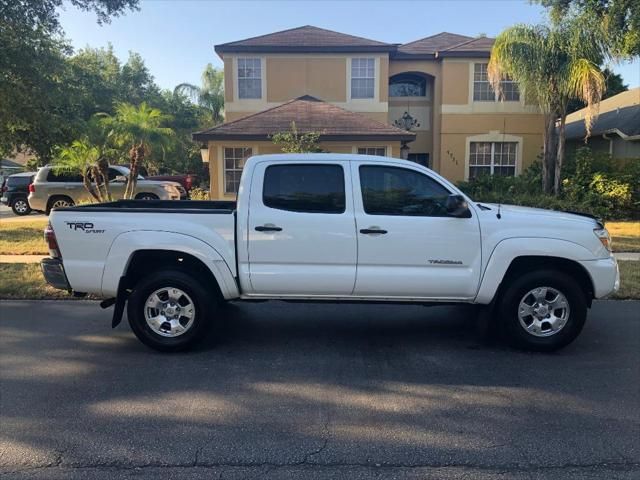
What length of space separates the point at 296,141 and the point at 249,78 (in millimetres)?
6393

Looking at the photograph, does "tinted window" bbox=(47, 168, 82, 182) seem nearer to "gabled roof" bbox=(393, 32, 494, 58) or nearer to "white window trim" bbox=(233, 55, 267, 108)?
"white window trim" bbox=(233, 55, 267, 108)

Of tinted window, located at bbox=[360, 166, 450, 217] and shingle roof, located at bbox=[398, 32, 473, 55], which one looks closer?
tinted window, located at bbox=[360, 166, 450, 217]

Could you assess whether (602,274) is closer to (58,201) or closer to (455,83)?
(455,83)

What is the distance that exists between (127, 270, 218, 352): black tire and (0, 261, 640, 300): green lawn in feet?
9.77

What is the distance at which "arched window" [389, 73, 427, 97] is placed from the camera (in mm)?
22719

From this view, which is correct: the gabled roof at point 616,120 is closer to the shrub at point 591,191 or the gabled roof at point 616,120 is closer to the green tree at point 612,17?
the shrub at point 591,191

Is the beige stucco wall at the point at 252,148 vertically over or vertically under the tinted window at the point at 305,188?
over

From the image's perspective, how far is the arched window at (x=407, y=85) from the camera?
894 inches

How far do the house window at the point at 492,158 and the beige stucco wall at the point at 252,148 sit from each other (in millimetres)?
4704

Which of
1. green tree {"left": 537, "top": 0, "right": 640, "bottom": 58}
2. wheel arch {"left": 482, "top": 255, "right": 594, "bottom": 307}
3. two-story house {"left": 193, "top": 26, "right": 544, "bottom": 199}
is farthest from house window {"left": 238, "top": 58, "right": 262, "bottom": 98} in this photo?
wheel arch {"left": 482, "top": 255, "right": 594, "bottom": 307}

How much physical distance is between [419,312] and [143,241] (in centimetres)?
355

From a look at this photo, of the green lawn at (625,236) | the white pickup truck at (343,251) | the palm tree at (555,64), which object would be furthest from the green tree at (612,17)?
the white pickup truck at (343,251)

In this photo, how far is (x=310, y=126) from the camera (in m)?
17.5

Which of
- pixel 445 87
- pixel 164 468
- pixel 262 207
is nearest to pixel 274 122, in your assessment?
pixel 445 87
